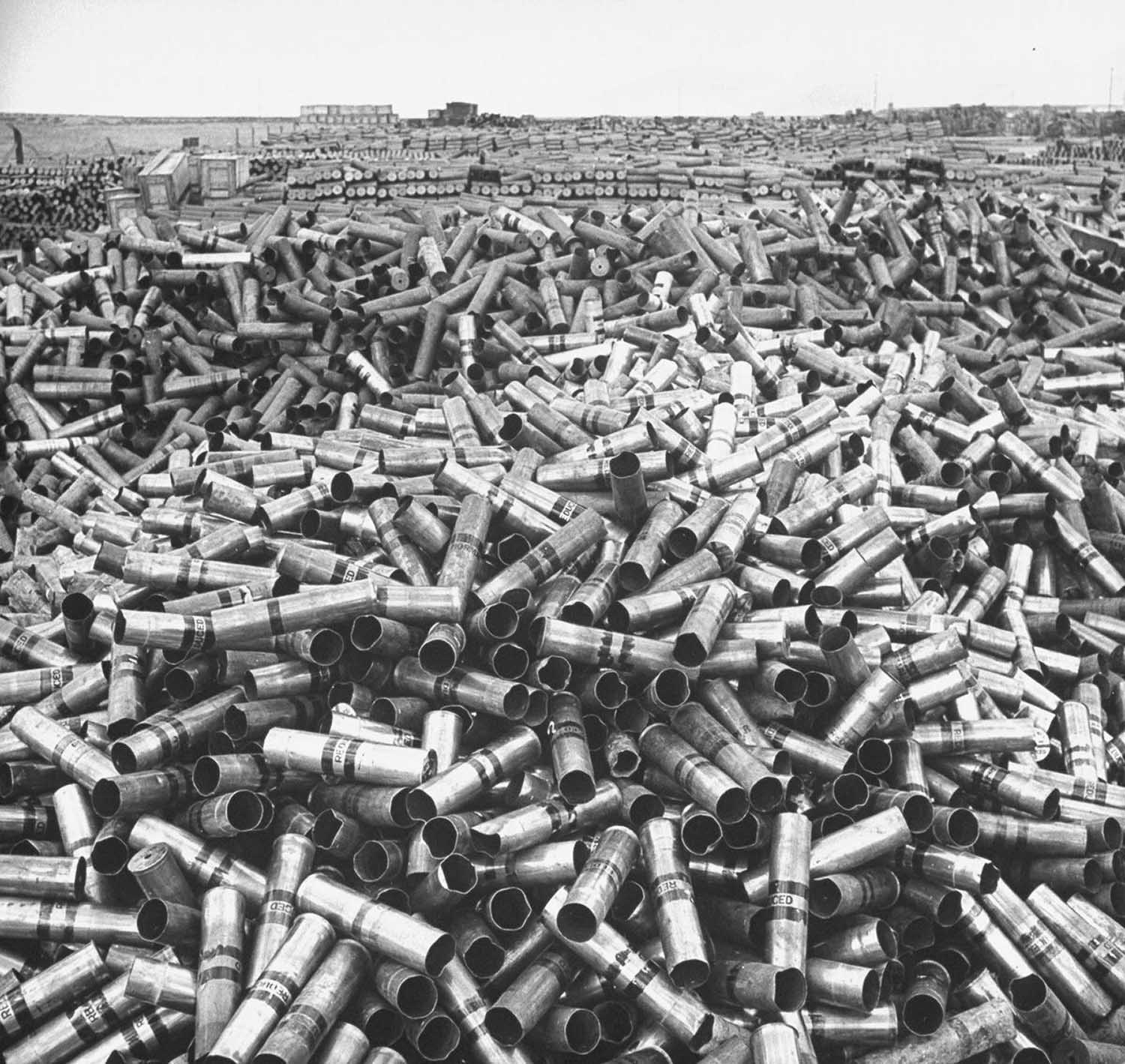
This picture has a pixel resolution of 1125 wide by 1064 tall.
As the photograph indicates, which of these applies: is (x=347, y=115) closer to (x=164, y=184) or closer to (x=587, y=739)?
(x=164, y=184)

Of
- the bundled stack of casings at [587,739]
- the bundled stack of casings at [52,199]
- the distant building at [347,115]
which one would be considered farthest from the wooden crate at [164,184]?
the distant building at [347,115]

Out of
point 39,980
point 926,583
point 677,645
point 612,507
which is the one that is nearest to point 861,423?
point 926,583

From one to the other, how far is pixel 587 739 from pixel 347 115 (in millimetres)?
62185

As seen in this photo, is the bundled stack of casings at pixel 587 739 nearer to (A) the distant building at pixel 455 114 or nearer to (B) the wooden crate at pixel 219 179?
(B) the wooden crate at pixel 219 179

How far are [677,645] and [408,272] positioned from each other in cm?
995

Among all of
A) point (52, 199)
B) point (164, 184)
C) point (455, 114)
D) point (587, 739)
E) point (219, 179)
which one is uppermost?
point (455, 114)

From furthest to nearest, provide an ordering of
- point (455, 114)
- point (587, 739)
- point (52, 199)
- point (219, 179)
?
point (455, 114) → point (52, 199) → point (219, 179) → point (587, 739)

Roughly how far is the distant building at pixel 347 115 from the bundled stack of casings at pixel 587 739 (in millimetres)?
46445

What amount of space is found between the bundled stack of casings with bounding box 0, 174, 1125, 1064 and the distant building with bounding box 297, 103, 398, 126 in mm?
46445

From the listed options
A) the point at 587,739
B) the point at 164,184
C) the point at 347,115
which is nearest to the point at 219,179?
the point at 164,184

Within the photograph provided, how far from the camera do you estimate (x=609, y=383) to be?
11.1 m

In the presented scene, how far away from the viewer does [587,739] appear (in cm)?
622

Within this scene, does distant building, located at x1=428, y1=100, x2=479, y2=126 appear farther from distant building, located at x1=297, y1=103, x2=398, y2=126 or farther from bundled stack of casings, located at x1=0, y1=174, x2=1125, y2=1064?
bundled stack of casings, located at x1=0, y1=174, x2=1125, y2=1064

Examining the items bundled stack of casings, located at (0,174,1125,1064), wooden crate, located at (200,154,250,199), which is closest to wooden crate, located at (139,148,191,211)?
wooden crate, located at (200,154,250,199)
